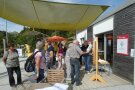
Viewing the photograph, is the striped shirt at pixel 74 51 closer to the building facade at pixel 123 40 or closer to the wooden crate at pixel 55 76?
the wooden crate at pixel 55 76

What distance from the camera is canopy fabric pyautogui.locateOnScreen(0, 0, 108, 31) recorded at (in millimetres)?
6262

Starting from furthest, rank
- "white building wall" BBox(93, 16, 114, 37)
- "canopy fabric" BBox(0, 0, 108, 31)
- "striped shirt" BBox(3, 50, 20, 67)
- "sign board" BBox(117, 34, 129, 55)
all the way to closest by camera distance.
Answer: "white building wall" BBox(93, 16, 114, 37), "sign board" BBox(117, 34, 129, 55), "striped shirt" BBox(3, 50, 20, 67), "canopy fabric" BBox(0, 0, 108, 31)

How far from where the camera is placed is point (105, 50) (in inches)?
469

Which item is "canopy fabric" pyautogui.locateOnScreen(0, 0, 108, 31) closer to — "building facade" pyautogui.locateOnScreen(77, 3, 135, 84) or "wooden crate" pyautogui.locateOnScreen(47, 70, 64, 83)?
"building facade" pyautogui.locateOnScreen(77, 3, 135, 84)

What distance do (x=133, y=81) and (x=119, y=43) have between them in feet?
6.48

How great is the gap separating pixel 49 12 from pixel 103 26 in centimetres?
501

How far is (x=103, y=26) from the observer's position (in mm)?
11375

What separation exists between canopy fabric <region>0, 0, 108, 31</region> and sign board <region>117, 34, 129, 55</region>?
1.51 m

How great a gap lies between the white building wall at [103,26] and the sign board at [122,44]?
1321 mm

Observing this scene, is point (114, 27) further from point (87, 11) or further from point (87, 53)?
point (87, 11)

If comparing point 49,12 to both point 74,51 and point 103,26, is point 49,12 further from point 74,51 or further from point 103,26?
point 103,26

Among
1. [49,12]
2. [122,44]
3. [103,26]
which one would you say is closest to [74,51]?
[49,12]

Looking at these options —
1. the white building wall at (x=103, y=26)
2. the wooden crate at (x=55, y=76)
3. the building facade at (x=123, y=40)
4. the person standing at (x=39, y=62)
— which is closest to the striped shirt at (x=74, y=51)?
the wooden crate at (x=55, y=76)

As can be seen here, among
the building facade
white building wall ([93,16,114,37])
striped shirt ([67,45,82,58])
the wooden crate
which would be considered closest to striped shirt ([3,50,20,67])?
the wooden crate
